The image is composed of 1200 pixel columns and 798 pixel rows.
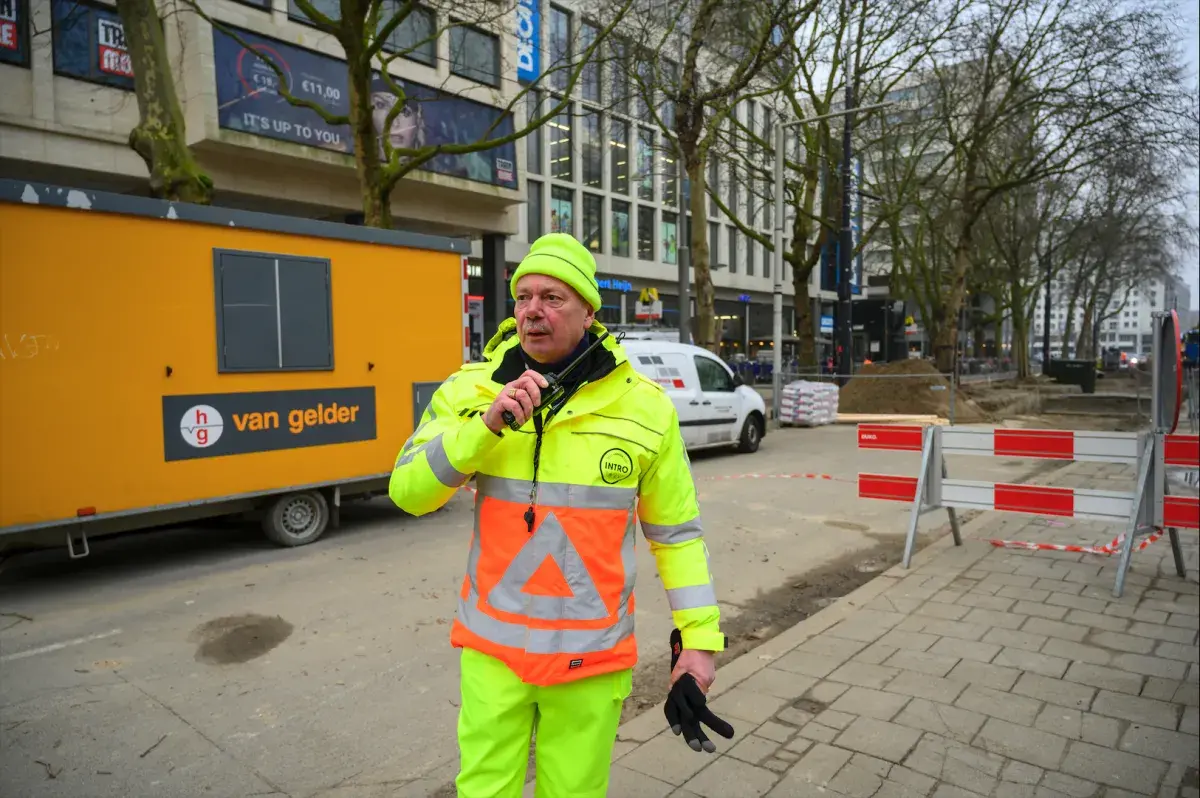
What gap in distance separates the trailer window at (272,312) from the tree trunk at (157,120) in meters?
2.54

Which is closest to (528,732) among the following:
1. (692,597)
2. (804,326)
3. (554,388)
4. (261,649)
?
(692,597)

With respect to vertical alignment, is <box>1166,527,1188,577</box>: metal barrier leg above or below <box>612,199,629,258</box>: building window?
below

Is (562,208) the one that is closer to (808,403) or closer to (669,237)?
(669,237)

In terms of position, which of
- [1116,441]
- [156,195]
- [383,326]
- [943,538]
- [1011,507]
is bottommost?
[943,538]

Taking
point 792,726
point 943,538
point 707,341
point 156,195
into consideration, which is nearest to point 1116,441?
point 943,538

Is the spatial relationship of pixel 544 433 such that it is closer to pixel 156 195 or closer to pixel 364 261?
pixel 364 261

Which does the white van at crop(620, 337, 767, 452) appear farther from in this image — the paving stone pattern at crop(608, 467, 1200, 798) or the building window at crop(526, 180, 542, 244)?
the building window at crop(526, 180, 542, 244)

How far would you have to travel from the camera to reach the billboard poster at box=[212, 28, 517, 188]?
1728cm

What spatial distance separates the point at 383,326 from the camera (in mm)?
8219

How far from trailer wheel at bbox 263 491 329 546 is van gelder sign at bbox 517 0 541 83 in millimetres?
18010

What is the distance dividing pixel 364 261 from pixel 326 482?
86.1 inches

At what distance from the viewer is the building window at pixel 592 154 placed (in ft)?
108

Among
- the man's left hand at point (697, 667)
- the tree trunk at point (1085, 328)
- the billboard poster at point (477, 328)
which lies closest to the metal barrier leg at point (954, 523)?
the man's left hand at point (697, 667)

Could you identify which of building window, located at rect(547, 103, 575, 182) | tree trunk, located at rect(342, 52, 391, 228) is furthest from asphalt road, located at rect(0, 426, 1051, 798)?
building window, located at rect(547, 103, 575, 182)
